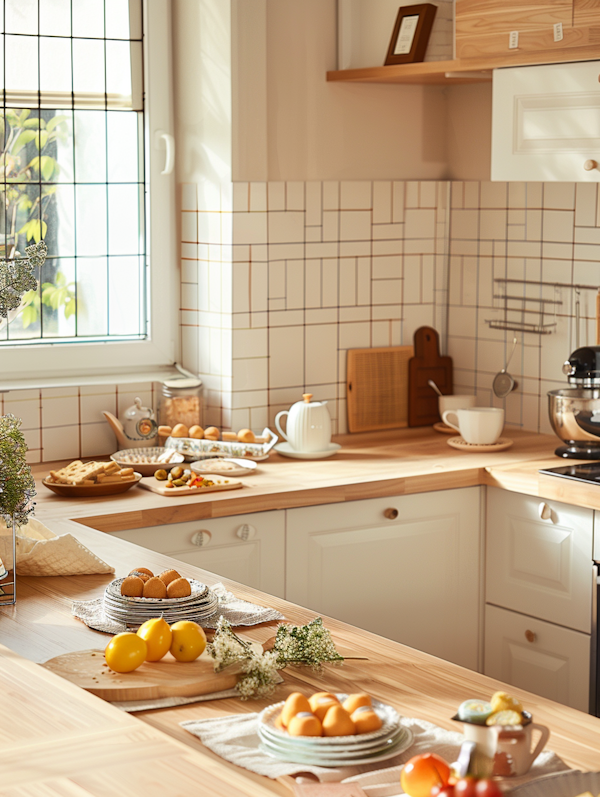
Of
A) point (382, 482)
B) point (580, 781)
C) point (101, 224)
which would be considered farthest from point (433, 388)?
point (580, 781)

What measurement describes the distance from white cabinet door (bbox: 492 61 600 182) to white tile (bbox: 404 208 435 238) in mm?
561

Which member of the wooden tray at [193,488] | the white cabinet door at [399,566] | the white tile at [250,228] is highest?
the white tile at [250,228]

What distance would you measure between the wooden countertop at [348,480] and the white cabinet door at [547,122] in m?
0.81

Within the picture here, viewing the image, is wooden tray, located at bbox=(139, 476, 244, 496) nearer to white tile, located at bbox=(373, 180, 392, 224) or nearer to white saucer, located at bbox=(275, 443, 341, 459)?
white saucer, located at bbox=(275, 443, 341, 459)

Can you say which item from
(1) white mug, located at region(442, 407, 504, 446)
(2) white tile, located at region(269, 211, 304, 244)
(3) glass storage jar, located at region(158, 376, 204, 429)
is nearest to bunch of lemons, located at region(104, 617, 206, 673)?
(3) glass storage jar, located at region(158, 376, 204, 429)

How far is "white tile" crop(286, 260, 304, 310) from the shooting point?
137 inches

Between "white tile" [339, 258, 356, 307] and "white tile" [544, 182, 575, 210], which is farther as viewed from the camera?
"white tile" [339, 258, 356, 307]

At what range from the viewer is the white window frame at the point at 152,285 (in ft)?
10.9

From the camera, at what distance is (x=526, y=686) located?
10.2ft

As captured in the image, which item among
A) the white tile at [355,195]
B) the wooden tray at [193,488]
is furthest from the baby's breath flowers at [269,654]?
the white tile at [355,195]

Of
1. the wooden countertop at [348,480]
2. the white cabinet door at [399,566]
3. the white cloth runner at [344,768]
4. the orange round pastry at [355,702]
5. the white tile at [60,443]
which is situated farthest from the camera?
the white tile at [60,443]

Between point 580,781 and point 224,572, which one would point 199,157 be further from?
point 580,781

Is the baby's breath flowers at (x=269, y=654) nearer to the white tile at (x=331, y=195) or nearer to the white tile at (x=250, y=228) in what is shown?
the white tile at (x=250, y=228)

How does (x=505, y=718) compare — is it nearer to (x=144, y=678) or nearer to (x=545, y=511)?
(x=144, y=678)
